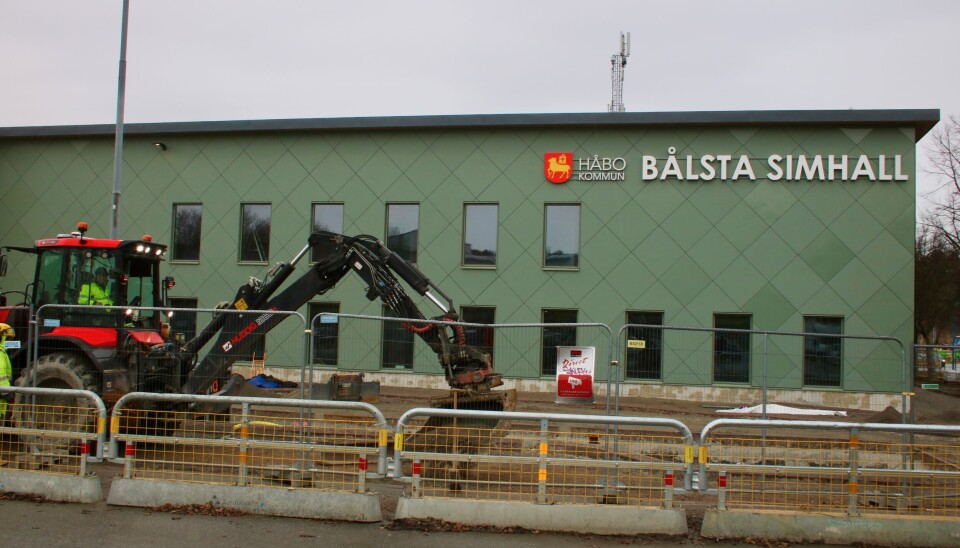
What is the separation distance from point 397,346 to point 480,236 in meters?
10.9

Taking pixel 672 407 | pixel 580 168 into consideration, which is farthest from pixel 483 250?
pixel 672 407

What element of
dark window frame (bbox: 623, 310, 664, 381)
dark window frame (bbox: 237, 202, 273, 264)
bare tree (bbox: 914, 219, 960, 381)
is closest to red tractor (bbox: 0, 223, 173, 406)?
dark window frame (bbox: 623, 310, 664, 381)

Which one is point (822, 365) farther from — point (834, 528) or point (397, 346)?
point (397, 346)

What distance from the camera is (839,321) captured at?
67.3ft

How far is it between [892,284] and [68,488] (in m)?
20.0

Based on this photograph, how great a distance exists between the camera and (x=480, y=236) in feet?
72.7

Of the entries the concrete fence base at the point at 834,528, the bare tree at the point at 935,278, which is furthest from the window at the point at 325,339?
the bare tree at the point at 935,278

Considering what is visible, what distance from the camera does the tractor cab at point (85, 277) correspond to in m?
11.3

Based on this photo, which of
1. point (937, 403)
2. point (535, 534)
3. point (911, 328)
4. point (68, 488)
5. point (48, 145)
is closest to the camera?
point (535, 534)

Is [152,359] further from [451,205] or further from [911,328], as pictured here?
[911,328]

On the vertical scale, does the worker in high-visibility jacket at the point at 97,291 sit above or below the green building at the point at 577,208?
below

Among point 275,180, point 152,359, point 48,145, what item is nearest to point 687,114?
point 275,180

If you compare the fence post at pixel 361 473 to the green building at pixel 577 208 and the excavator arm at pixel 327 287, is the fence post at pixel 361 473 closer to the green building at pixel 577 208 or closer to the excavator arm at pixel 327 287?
the excavator arm at pixel 327 287

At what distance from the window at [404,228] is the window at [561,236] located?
3.97 metres
